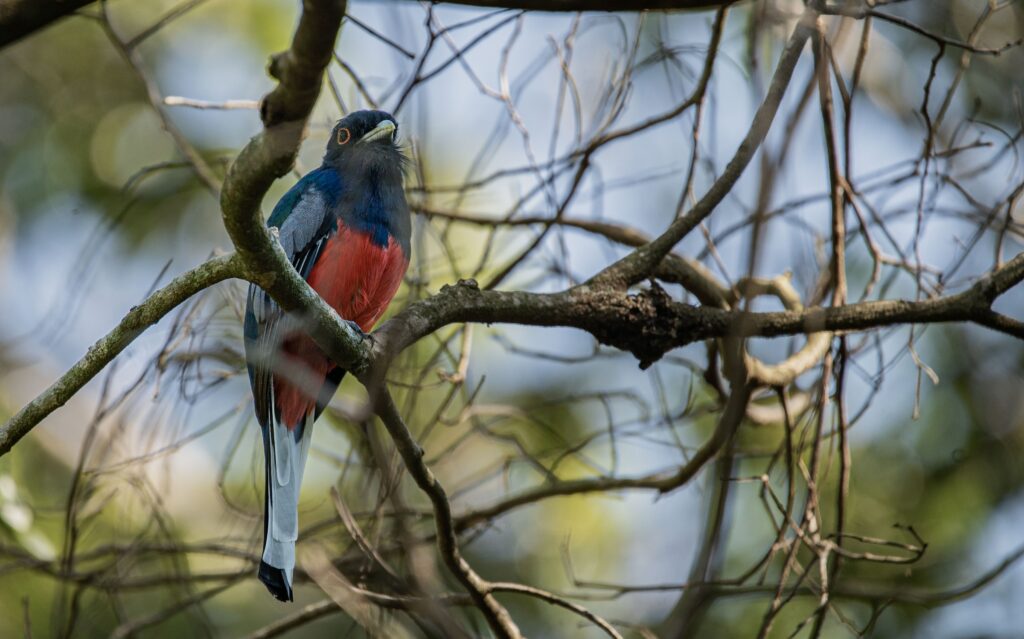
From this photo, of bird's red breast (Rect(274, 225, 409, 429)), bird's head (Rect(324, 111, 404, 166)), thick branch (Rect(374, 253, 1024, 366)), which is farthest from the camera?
bird's head (Rect(324, 111, 404, 166))

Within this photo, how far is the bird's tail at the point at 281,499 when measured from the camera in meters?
3.17

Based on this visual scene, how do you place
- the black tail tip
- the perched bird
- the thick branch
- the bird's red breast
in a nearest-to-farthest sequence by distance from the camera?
the thick branch < the black tail tip < the perched bird < the bird's red breast

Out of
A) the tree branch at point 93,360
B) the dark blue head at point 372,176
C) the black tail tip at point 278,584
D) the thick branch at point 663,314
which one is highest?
the dark blue head at point 372,176

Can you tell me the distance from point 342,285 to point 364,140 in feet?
1.88

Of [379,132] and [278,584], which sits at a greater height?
[379,132]

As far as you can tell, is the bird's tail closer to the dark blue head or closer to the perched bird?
the perched bird

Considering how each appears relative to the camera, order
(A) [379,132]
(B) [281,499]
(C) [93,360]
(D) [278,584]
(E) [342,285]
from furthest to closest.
A: (A) [379,132], (E) [342,285], (B) [281,499], (D) [278,584], (C) [93,360]

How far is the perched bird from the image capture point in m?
3.52

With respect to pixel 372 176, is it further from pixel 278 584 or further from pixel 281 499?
pixel 278 584

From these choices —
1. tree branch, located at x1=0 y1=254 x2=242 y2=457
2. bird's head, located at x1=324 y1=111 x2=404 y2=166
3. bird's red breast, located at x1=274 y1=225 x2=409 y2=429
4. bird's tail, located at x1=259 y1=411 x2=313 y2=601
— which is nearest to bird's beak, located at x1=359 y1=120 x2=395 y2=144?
bird's head, located at x1=324 y1=111 x2=404 y2=166

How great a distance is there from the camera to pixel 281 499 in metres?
3.41

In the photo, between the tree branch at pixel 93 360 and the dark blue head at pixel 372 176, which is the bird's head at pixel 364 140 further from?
the tree branch at pixel 93 360

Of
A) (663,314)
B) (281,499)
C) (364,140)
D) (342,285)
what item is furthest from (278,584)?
(364,140)

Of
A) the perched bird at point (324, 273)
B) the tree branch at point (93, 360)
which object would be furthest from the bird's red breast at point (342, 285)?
the tree branch at point (93, 360)
